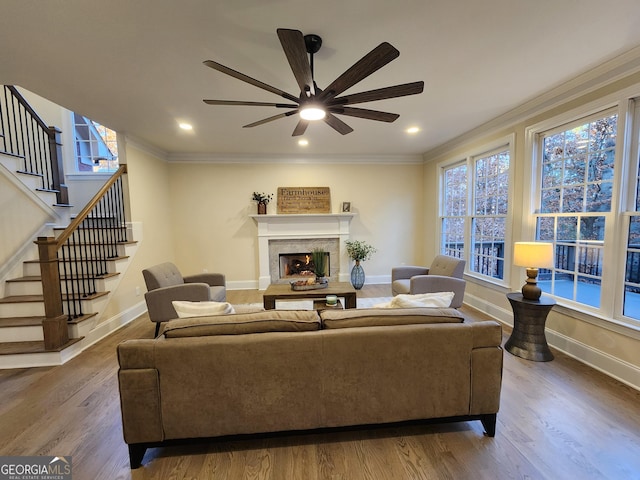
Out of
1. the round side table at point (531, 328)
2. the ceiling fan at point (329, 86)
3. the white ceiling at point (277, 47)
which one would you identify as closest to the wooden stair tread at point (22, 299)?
the white ceiling at point (277, 47)

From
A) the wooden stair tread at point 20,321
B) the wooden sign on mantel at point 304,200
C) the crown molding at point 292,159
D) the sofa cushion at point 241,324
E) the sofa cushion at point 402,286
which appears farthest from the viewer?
the wooden sign on mantel at point 304,200

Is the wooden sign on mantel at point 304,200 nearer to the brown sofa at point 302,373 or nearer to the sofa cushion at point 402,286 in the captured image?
the sofa cushion at point 402,286

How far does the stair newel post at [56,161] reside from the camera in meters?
4.04

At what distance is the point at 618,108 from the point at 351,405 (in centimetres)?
329

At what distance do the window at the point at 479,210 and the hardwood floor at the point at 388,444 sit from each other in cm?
195

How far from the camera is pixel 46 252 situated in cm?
273

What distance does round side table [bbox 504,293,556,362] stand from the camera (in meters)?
2.64

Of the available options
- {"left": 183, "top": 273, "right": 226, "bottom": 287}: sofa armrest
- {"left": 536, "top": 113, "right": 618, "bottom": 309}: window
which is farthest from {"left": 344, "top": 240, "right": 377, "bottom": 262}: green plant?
{"left": 536, "top": 113, "right": 618, "bottom": 309}: window

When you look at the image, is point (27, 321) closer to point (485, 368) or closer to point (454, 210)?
point (485, 368)

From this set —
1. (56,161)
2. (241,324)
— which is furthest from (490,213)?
(56,161)

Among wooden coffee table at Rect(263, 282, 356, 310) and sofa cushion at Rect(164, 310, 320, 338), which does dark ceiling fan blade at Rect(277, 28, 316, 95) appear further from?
wooden coffee table at Rect(263, 282, 356, 310)

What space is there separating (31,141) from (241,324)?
15.1 feet

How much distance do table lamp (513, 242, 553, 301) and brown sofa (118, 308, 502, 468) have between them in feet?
4.28

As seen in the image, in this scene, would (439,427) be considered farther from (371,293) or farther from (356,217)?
(356,217)
